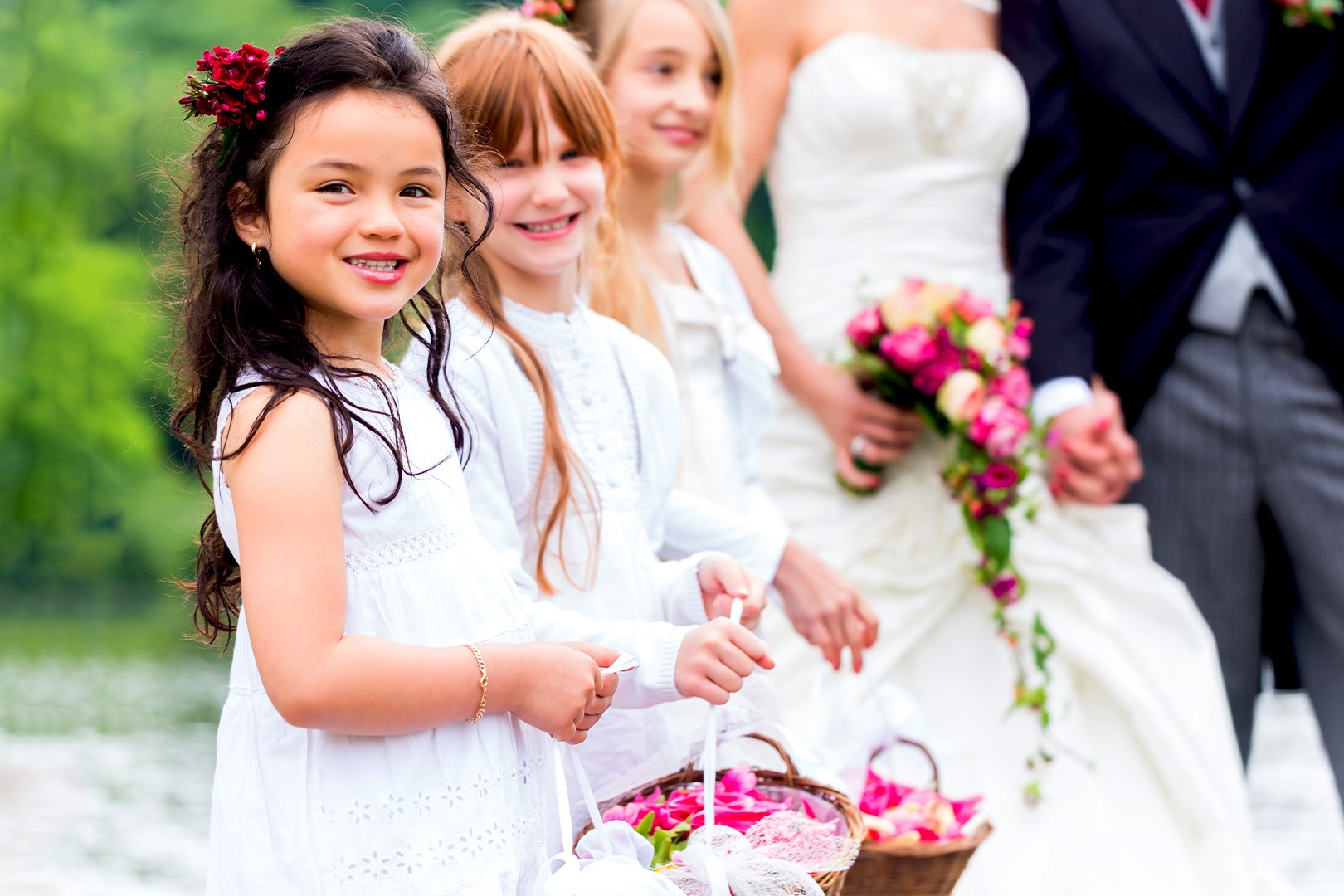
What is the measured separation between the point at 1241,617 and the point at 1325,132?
48.3 inches

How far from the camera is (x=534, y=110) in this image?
232 centimetres

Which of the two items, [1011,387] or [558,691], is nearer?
[558,691]

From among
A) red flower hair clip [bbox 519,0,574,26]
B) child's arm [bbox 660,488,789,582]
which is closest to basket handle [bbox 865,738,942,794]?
child's arm [bbox 660,488,789,582]

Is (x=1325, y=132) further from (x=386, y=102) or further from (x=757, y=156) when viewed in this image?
(x=386, y=102)

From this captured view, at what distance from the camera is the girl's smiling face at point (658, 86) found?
9.75 feet

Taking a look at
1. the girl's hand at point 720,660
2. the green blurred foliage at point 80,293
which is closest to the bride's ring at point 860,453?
the girl's hand at point 720,660

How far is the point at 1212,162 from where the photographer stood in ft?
11.2

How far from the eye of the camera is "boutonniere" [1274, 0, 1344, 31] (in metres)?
3.34

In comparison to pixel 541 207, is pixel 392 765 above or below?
below

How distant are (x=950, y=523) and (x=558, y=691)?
195cm

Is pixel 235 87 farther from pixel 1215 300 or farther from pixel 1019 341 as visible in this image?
pixel 1215 300

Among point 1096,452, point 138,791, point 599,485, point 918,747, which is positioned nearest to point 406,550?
point 599,485

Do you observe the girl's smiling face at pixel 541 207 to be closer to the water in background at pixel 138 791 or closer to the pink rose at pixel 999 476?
the pink rose at pixel 999 476

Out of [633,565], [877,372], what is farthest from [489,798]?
[877,372]
